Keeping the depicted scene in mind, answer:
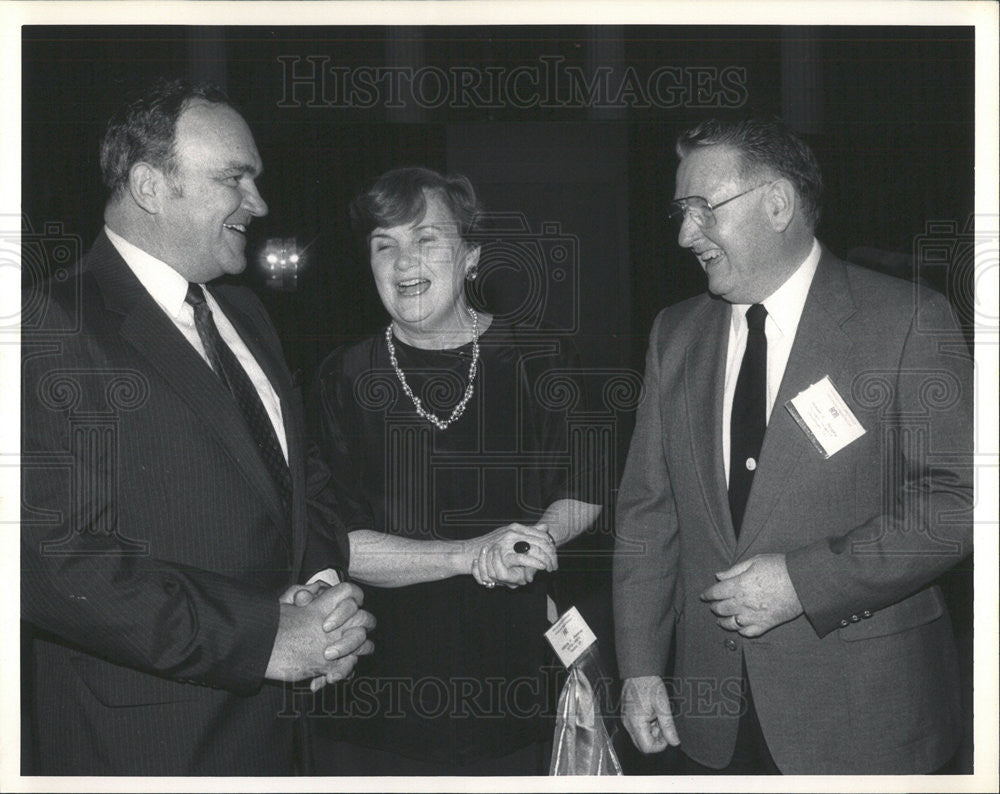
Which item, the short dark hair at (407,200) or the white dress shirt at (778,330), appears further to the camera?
the short dark hair at (407,200)

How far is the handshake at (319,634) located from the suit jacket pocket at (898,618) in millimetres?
1209

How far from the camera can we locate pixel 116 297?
2.45 metres

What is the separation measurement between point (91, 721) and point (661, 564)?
4.77 ft

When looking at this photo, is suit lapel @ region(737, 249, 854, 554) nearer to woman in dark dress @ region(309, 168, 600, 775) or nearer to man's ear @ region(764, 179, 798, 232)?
man's ear @ region(764, 179, 798, 232)

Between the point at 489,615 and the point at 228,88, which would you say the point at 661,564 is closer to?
the point at 489,615

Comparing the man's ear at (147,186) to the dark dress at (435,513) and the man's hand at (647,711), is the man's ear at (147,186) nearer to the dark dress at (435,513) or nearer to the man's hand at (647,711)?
the dark dress at (435,513)

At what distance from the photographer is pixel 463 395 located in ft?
8.99

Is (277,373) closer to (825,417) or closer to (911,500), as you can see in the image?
(825,417)

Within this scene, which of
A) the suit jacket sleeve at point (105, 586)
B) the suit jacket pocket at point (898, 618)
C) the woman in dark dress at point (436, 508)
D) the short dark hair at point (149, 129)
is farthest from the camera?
the woman in dark dress at point (436, 508)

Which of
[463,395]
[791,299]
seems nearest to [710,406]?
[791,299]

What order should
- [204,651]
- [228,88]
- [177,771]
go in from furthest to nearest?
[228,88] → [177,771] → [204,651]

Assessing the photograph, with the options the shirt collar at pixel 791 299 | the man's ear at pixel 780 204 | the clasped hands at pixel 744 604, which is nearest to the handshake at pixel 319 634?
the clasped hands at pixel 744 604

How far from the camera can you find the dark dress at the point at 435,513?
273 cm

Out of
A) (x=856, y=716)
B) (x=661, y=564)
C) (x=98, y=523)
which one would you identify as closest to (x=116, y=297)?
(x=98, y=523)
